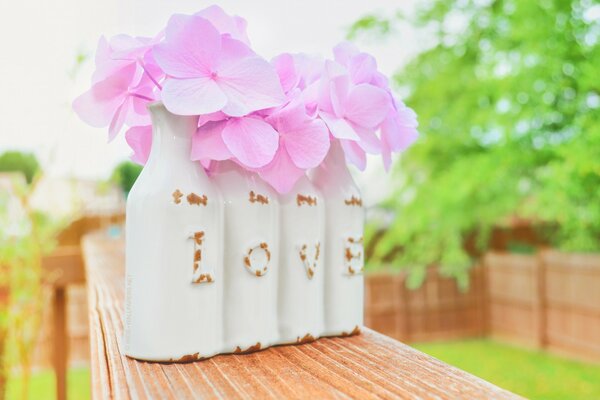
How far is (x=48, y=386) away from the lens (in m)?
5.32

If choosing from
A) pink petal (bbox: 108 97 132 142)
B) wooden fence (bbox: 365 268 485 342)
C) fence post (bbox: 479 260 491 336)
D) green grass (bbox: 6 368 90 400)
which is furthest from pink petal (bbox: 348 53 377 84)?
fence post (bbox: 479 260 491 336)

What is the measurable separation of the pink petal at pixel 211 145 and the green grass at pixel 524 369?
4716 mm

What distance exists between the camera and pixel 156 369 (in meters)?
0.46

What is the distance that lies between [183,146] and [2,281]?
75.7 inches

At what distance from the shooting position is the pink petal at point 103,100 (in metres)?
0.54

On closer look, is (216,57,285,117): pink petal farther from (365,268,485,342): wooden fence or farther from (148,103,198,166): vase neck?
(365,268,485,342): wooden fence

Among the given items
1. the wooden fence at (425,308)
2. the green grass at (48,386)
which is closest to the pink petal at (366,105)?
the green grass at (48,386)

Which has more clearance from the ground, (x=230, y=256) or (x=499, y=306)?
(x=230, y=256)

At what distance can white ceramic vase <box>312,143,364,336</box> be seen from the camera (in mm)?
581

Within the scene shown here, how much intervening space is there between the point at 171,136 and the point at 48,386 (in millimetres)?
5521

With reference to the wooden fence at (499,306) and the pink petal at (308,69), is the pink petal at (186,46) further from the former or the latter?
the wooden fence at (499,306)

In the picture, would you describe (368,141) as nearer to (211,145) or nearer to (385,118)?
(385,118)

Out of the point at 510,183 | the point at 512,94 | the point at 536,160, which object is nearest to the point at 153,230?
the point at 512,94

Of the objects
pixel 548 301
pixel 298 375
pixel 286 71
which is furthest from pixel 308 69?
pixel 548 301
